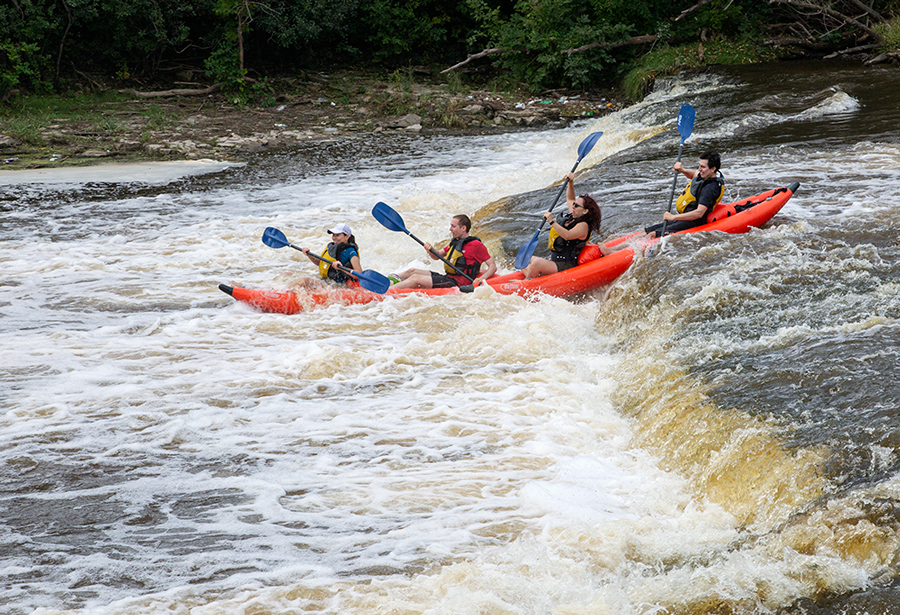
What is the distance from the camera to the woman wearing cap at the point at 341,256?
5965 mm

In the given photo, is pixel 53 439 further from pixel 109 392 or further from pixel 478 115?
pixel 478 115

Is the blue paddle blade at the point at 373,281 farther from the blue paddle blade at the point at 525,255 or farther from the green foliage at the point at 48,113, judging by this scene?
the green foliage at the point at 48,113

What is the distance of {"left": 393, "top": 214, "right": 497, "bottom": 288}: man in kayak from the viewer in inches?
241

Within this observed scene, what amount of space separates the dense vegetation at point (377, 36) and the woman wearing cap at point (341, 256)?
38.7 ft

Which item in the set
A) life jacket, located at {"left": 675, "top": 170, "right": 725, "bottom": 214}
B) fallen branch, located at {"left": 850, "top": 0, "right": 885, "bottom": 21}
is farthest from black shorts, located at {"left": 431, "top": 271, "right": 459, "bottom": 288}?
fallen branch, located at {"left": 850, "top": 0, "right": 885, "bottom": 21}

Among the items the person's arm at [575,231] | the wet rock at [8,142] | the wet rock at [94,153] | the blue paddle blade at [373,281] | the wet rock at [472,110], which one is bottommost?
the blue paddle blade at [373,281]

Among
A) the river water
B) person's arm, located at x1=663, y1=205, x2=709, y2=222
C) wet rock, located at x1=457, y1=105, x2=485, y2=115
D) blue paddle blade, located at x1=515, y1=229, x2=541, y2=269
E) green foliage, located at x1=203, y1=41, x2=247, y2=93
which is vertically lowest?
the river water

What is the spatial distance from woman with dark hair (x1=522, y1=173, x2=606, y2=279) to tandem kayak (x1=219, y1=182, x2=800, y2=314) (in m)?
0.07

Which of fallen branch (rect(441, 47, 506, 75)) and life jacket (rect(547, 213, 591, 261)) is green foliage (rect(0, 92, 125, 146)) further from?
life jacket (rect(547, 213, 591, 261))

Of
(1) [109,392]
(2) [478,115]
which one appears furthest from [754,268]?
(2) [478,115]

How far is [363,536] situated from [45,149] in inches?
486

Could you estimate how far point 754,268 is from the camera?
5043 millimetres

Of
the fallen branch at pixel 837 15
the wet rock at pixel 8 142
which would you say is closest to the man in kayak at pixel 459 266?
the wet rock at pixel 8 142

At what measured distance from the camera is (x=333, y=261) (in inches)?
235
